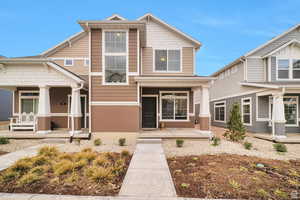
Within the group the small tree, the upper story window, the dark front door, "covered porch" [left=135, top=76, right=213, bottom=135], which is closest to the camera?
the small tree

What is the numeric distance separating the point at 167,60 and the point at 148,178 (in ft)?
28.3

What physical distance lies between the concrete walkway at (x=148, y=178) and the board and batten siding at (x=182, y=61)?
6.64 m

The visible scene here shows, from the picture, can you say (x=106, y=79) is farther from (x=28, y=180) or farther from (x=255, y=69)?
(x=255, y=69)

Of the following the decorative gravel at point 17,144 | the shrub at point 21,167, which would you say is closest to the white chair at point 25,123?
the decorative gravel at point 17,144

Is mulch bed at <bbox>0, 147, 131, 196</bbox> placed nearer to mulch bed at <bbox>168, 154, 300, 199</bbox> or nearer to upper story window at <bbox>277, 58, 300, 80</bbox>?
mulch bed at <bbox>168, 154, 300, 199</bbox>

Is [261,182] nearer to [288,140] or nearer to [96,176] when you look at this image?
[96,176]

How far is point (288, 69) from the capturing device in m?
11.1

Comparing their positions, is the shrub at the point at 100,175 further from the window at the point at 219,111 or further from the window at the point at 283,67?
the window at the point at 219,111

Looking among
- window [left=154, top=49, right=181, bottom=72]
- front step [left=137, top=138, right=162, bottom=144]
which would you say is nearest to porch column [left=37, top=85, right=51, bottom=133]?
front step [left=137, top=138, right=162, bottom=144]

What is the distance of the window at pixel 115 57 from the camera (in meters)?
8.49

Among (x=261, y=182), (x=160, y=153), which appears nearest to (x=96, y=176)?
(x=160, y=153)

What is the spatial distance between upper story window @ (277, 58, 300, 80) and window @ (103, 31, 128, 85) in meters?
10.8

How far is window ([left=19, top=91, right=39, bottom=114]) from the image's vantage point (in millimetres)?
10891

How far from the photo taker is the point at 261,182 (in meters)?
3.67
